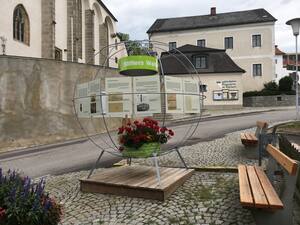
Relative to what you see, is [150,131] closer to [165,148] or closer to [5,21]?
[165,148]

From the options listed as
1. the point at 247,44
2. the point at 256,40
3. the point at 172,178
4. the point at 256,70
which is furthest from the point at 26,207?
the point at 256,40

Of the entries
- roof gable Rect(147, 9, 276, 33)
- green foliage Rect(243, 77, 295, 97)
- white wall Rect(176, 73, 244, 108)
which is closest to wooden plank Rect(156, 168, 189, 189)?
white wall Rect(176, 73, 244, 108)

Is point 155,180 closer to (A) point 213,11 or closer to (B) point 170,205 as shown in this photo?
(B) point 170,205

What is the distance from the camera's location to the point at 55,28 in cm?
2839

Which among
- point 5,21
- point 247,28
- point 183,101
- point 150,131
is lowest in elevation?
point 150,131

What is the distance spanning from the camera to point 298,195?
564 centimetres

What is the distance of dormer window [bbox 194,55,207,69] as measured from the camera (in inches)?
1571

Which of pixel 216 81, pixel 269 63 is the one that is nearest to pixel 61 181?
pixel 216 81

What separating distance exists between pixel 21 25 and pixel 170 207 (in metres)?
21.9

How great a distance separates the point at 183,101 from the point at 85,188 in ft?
7.87

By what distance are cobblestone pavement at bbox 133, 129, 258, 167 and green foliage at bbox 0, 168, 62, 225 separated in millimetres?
5065

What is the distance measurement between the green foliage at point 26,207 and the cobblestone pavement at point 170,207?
1252mm

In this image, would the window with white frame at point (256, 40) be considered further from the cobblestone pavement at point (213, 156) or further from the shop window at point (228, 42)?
the cobblestone pavement at point (213, 156)

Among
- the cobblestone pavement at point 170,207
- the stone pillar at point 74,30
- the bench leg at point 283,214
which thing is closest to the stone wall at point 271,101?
the stone pillar at point 74,30
